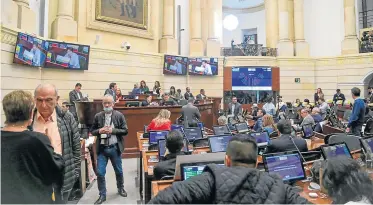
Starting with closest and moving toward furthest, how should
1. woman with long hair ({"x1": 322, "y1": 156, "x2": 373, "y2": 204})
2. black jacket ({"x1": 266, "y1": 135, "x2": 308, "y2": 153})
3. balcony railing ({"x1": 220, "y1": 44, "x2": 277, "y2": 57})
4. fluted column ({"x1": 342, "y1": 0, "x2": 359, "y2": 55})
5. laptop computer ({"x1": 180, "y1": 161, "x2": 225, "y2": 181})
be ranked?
1. woman with long hair ({"x1": 322, "y1": 156, "x2": 373, "y2": 204})
2. laptop computer ({"x1": 180, "y1": 161, "x2": 225, "y2": 181})
3. black jacket ({"x1": 266, "y1": 135, "x2": 308, "y2": 153})
4. fluted column ({"x1": 342, "y1": 0, "x2": 359, "y2": 55})
5. balcony railing ({"x1": 220, "y1": 44, "x2": 277, "y2": 57})

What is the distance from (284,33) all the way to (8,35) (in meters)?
13.5

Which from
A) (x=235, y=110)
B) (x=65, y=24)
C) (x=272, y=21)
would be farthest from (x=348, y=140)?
(x=272, y=21)

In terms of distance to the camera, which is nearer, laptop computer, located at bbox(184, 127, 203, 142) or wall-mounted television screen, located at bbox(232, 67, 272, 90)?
laptop computer, located at bbox(184, 127, 203, 142)

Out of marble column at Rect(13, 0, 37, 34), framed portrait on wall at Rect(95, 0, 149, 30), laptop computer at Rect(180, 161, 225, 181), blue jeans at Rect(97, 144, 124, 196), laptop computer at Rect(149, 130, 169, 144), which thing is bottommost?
blue jeans at Rect(97, 144, 124, 196)

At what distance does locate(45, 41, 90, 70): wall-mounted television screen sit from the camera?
9.26 metres

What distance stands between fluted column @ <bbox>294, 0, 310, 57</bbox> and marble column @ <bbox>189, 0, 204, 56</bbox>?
5565mm

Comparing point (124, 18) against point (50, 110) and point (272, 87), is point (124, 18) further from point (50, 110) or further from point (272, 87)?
point (50, 110)

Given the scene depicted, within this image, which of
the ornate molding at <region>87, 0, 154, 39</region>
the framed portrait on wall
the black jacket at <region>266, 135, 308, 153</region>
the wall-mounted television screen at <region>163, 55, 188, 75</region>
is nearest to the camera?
the black jacket at <region>266, 135, 308, 153</region>

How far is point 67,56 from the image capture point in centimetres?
974

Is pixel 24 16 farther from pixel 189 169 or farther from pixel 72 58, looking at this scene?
pixel 189 169

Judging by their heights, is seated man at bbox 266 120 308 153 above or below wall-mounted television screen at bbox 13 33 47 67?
below

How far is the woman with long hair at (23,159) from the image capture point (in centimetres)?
164

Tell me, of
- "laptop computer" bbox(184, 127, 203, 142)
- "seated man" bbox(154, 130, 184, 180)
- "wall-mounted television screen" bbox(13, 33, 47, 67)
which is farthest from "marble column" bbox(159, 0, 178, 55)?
"seated man" bbox(154, 130, 184, 180)

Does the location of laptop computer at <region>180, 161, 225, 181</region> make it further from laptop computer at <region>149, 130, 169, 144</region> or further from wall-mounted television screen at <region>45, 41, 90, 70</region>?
wall-mounted television screen at <region>45, 41, 90, 70</region>
